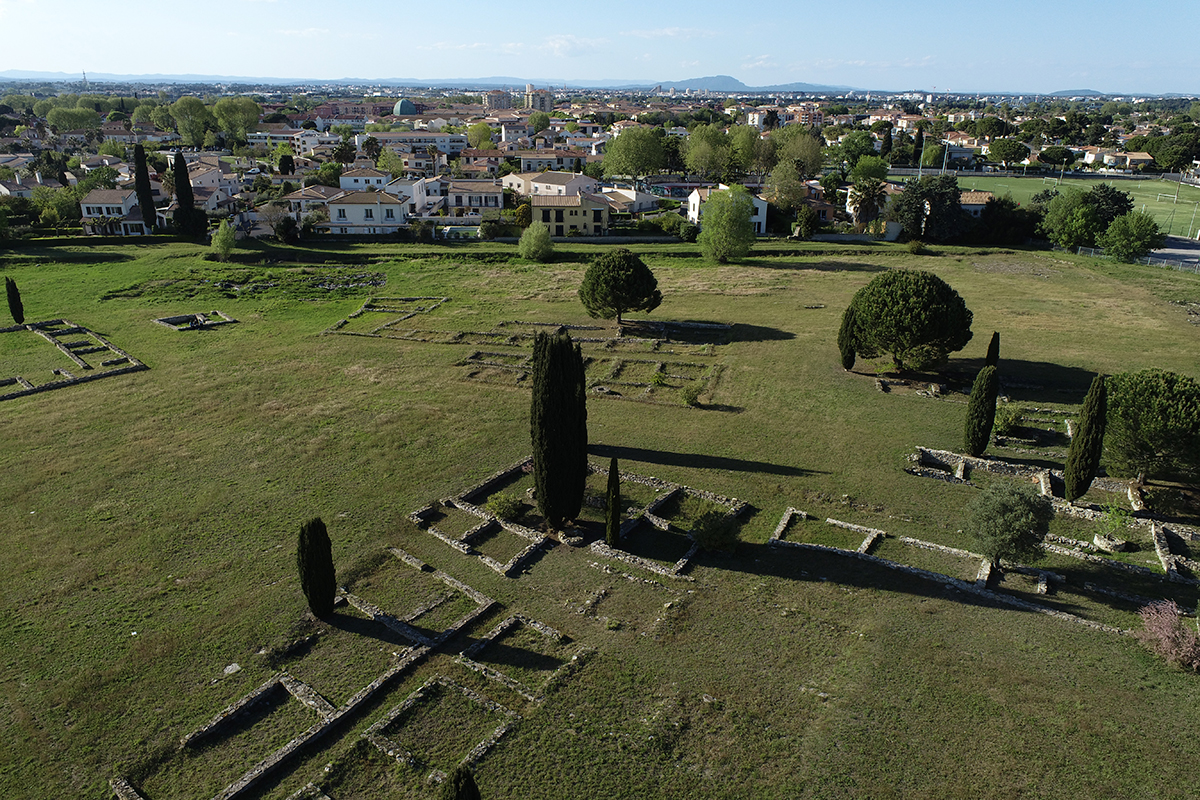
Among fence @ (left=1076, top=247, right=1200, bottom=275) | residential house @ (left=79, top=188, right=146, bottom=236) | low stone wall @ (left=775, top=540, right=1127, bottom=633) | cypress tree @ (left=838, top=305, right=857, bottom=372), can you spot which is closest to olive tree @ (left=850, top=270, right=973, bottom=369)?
cypress tree @ (left=838, top=305, right=857, bottom=372)

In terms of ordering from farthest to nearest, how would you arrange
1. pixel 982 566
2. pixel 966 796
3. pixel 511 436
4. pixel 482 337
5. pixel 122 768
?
pixel 482 337 → pixel 511 436 → pixel 982 566 → pixel 122 768 → pixel 966 796

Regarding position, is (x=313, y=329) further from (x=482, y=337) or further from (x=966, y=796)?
(x=966, y=796)

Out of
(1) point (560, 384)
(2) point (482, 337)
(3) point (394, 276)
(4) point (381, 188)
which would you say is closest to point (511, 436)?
(1) point (560, 384)

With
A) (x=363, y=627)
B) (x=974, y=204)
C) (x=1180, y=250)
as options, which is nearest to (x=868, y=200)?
(x=974, y=204)

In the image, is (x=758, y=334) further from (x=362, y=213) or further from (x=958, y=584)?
(x=362, y=213)

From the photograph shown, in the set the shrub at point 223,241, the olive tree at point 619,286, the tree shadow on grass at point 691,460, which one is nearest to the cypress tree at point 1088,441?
the tree shadow on grass at point 691,460

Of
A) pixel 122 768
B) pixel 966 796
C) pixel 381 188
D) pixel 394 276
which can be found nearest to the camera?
pixel 966 796
